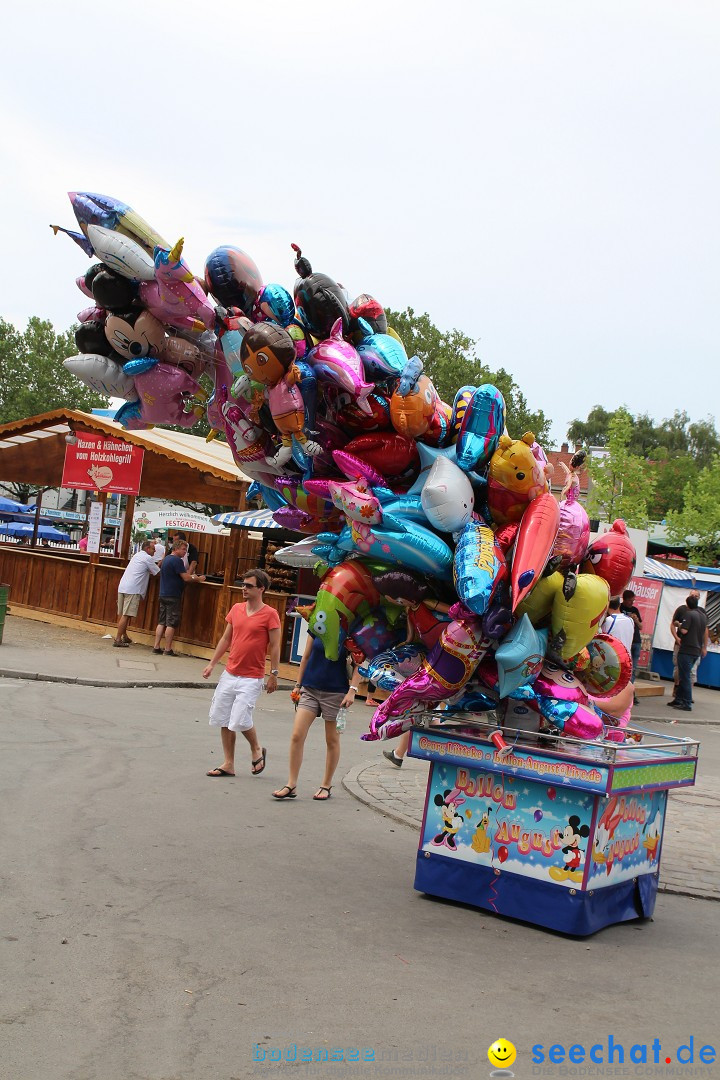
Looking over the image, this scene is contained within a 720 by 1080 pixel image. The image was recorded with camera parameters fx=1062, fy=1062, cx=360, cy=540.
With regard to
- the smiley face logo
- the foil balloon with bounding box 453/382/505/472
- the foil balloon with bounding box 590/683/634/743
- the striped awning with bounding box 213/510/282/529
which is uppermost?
the foil balloon with bounding box 453/382/505/472

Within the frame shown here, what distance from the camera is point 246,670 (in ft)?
32.3

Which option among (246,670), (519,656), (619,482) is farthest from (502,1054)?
(619,482)

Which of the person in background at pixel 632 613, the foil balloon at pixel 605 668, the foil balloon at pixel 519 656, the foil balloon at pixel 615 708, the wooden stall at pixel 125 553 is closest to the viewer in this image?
the foil balloon at pixel 519 656

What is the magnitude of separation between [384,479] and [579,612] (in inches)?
58.1

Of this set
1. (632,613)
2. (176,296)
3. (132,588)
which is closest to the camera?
(176,296)

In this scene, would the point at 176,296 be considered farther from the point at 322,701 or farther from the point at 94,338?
the point at 322,701

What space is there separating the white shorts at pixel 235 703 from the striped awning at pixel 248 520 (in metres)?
7.69

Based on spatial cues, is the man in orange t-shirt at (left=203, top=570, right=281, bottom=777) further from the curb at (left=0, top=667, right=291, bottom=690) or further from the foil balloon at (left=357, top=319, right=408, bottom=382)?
the curb at (left=0, top=667, right=291, bottom=690)

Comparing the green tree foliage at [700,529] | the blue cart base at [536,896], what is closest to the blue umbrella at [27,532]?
the green tree foliage at [700,529]

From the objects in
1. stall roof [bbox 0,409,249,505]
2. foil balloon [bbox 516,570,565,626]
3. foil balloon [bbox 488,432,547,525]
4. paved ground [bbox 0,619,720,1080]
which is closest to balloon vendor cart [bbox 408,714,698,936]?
paved ground [bbox 0,619,720,1080]

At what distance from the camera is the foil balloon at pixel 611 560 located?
6.90 meters

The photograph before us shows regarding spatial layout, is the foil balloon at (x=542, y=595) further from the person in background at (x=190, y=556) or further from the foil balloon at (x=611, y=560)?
the person in background at (x=190, y=556)

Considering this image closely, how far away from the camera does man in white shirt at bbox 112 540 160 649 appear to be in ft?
63.4

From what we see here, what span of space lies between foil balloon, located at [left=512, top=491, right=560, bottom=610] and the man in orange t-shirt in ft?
13.1
